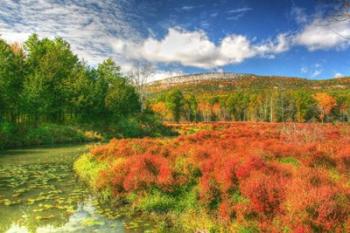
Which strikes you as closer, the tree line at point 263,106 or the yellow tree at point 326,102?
the tree line at point 263,106

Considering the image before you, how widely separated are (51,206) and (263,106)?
4362 inches

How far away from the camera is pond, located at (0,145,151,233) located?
414 inches

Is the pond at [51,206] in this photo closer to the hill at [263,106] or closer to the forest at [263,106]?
the hill at [263,106]

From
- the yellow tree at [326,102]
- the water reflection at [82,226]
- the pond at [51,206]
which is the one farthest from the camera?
the yellow tree at [326,102]

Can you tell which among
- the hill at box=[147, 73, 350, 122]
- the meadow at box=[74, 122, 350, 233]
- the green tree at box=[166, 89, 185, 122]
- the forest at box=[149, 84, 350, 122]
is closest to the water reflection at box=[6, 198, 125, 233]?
the meadow at box=[74, 122, 350, 233]

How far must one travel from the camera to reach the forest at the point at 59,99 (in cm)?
3844

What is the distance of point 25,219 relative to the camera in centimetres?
1112

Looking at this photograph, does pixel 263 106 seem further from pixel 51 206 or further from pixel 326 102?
pixel 51 206

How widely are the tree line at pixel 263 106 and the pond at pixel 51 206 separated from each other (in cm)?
7613

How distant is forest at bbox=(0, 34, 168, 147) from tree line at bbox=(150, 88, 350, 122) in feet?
130

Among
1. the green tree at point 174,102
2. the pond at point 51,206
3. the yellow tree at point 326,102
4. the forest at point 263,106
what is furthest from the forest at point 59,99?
the yellow tree at point 326,102

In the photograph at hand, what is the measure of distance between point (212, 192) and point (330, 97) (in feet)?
353

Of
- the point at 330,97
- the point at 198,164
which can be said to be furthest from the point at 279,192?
the point at 330,97

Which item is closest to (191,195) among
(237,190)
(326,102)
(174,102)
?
(237,190)
